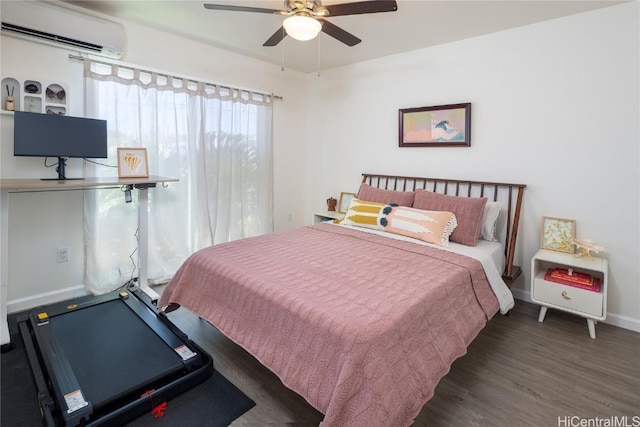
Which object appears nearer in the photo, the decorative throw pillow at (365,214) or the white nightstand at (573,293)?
the white nightstand at (573,293)

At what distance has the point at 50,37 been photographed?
245cm

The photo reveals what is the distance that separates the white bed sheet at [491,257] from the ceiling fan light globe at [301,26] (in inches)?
68.5

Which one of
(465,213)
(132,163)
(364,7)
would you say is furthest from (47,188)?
(465,213)

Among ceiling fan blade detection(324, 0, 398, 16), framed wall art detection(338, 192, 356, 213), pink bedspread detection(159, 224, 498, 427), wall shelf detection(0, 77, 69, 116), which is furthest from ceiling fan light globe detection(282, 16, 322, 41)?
framed wall art detection(338, 192, 356, 213)

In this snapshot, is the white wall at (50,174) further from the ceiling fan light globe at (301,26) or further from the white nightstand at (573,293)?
the white nightstand at (573,293)

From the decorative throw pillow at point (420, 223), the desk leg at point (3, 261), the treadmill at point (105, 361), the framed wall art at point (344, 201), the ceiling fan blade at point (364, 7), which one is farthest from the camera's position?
the framed wall art at point (344, 201)

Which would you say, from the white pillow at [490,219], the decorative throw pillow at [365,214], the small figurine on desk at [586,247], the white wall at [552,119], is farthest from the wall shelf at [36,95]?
the small figurine on desk at [586,247]

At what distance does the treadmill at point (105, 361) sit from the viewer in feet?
5.09

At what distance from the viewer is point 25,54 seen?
2.47 metres

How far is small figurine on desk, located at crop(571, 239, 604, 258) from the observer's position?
2479mm

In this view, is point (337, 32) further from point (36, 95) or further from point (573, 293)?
point (573, 293)

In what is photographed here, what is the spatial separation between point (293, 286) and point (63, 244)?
2.32 metres

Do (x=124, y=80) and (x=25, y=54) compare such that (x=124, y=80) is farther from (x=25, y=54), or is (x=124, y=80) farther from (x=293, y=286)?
(x=293, y=286)

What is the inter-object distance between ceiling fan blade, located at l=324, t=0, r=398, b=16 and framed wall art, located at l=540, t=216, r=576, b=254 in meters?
2.17
